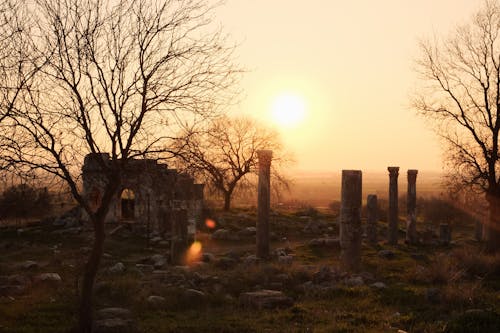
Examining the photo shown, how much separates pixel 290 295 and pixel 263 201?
7.61m

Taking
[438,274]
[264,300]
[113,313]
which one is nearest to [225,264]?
[264,300]

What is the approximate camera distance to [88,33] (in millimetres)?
10570

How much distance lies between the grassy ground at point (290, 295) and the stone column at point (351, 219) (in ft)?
2.06

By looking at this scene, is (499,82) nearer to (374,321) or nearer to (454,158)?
(454,158)

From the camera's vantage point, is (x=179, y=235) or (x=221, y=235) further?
(x=221, y=235)

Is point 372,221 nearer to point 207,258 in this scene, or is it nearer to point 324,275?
point 207,258

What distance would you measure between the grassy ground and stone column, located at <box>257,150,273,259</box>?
1.87 metres

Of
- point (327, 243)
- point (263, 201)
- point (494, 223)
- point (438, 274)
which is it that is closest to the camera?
point (438, 274)

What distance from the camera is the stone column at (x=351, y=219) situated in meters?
18.8

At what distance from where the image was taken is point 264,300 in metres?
13.6

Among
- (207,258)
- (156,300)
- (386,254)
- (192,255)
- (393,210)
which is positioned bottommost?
(386,254)

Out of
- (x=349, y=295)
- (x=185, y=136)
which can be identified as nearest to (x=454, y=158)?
(x=349, y=295)

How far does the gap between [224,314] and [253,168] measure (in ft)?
98.8

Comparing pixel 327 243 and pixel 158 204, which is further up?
pixel 158 204
